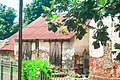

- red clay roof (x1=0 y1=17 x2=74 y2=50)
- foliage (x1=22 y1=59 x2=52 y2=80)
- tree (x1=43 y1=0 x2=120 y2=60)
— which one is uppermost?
red clay roof (x1=0 y1=17 x2=74 y2=50)

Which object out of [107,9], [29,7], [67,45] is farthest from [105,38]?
[29,7]

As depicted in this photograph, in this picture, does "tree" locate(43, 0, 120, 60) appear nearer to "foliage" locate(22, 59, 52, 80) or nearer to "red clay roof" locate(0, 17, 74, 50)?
"foliage" locate(22, 59, 52, 80)

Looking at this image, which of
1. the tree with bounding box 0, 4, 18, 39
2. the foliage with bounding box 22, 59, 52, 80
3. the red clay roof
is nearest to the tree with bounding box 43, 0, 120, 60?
the foliage with bounding box 22, 59, 52, 80

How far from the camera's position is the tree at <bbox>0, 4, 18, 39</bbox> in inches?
1630

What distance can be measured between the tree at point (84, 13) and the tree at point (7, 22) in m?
38.5

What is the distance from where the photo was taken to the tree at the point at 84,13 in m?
2.83

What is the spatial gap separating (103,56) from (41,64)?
21.1ft

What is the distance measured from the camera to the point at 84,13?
288 cm

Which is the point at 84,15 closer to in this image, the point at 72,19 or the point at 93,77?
the point at 72,19

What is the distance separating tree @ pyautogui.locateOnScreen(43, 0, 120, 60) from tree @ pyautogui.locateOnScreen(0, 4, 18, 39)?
38.5 metres

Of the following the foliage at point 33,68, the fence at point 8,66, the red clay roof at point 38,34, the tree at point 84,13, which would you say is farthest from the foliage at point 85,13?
the red clay roof at point 38,34

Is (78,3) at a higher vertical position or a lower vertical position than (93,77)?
higher

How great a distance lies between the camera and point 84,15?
288 centimetres

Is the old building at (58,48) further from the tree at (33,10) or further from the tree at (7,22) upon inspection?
the tree at (7,22)
